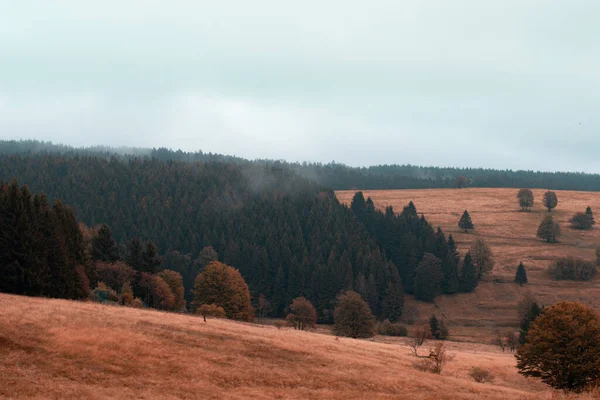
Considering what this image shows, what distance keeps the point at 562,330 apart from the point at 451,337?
70127mm

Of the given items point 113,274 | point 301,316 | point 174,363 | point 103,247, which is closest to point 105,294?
point 113,274

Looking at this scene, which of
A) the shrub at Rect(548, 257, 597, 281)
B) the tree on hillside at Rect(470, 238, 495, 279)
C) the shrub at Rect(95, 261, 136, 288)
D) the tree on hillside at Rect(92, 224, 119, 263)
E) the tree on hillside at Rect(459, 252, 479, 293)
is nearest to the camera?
the shrub at Rect(95, 261, 136, 288)

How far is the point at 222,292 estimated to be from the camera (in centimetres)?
9862

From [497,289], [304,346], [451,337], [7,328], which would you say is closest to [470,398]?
[304,346]

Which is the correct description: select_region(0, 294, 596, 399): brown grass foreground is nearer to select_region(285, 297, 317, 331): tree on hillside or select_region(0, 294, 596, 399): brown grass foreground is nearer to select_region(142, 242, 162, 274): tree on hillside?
select_region(142, 242, 162, 274): tree on hillside

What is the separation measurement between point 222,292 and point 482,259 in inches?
4172

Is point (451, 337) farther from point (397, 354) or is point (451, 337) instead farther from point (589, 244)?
point (589, 244)

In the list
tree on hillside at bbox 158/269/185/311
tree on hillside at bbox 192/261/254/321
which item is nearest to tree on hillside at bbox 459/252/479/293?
tree on hillside at bbox 192/261/254/321

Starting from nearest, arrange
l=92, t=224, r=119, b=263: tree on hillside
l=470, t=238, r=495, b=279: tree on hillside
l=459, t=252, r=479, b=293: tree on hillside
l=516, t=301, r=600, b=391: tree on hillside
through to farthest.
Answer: l=516, t=301, r=600, b=391: tree on hillside
l=92, t=224, r=119, b=263: tree on hillside
l=459, t=252, r=479, b=293: tree on hillside
l=470, t=238, r=495, b=279: tree on hillside

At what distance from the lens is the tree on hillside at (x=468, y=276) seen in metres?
170

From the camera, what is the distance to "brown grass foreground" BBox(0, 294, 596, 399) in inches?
1177

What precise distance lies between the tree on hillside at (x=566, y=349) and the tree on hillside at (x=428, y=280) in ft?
392

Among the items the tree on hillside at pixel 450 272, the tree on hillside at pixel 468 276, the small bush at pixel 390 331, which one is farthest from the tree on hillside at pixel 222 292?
the tree on hillside at pixel 468 276

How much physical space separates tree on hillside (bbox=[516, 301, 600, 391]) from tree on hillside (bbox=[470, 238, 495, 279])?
122678 mm
